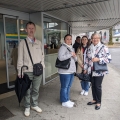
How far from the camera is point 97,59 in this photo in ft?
10.2

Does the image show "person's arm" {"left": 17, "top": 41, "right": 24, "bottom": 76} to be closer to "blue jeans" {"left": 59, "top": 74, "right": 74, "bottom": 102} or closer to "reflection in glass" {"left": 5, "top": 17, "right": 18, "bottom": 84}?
"blue jeans" {"left": 59, "top": 74, "right": 74, "bottom": 102}

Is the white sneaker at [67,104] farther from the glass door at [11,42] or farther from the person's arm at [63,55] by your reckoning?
the glass door at [11,42]

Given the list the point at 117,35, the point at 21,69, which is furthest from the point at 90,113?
the point at 117,35

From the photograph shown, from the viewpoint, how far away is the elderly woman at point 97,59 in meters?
3.18

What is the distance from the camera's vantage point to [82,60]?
3809mm

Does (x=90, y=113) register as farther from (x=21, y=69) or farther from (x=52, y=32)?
(x=52, y=32)

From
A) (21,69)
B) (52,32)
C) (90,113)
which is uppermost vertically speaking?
(52,32)

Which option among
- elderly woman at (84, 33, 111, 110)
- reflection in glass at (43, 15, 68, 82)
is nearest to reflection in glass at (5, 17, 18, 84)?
reflection in glass at (43, 15, 68, 82)

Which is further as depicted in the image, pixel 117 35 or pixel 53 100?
pixel 117 35

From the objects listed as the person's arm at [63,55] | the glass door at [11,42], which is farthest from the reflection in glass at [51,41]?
the person's arm at [63,55]

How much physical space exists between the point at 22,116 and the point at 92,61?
187 centimetres

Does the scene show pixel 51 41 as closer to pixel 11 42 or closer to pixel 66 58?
pixel 11 42

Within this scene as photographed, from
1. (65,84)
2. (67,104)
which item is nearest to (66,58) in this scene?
(65,84)

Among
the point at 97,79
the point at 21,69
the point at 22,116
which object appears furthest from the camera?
the point at 97,79
